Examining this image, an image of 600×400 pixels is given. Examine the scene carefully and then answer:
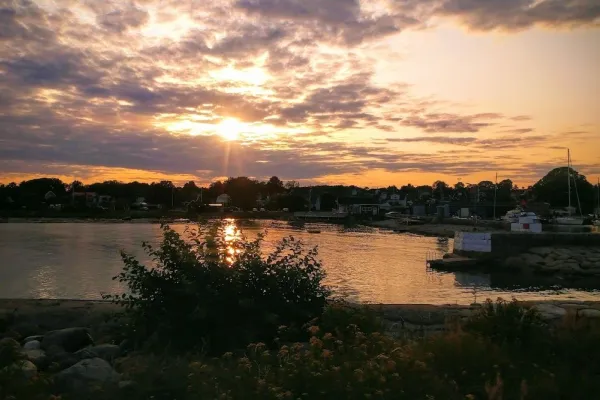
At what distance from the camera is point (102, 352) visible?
875cm

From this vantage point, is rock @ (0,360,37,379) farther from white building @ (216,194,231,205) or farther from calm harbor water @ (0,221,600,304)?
white building @ (216,194,231,205)

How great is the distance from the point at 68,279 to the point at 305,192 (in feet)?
537

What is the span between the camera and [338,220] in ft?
434

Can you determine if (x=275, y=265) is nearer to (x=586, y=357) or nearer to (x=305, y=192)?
(x=586, y=357)

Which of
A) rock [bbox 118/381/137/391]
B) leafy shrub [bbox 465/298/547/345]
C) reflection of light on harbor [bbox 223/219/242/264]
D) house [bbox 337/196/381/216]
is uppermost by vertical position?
house [bbox 337/196/381/216]

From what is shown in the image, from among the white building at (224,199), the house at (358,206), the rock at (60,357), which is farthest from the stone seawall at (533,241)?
the white building at (224,199)

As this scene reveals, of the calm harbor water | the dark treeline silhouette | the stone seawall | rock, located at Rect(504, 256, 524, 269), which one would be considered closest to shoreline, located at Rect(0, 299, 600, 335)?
the calm harbor water

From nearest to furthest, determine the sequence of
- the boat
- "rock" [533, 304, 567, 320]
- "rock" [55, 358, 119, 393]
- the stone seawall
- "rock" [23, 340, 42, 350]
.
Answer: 1. "rock" [55, 358, 119, 393]
2. "rock" [23, 340, 42, 350]
3. "rock" [533, 304, 567, 320]
4. the stone seawall
5. the boat

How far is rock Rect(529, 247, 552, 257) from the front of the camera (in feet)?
141

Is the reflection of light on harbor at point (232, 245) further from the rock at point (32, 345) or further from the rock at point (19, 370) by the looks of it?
the rock at point (19, 370)

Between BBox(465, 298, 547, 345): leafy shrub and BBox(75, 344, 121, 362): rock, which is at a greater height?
BBox(465, 298, 547, 345): leafy shrub

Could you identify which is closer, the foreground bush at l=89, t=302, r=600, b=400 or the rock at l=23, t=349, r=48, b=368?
the foreground bush at l=89, t=302, r=600, b=400

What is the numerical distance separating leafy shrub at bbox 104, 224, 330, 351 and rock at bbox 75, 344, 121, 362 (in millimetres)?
397

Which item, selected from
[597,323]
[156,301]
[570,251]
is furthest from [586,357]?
[570,251]
